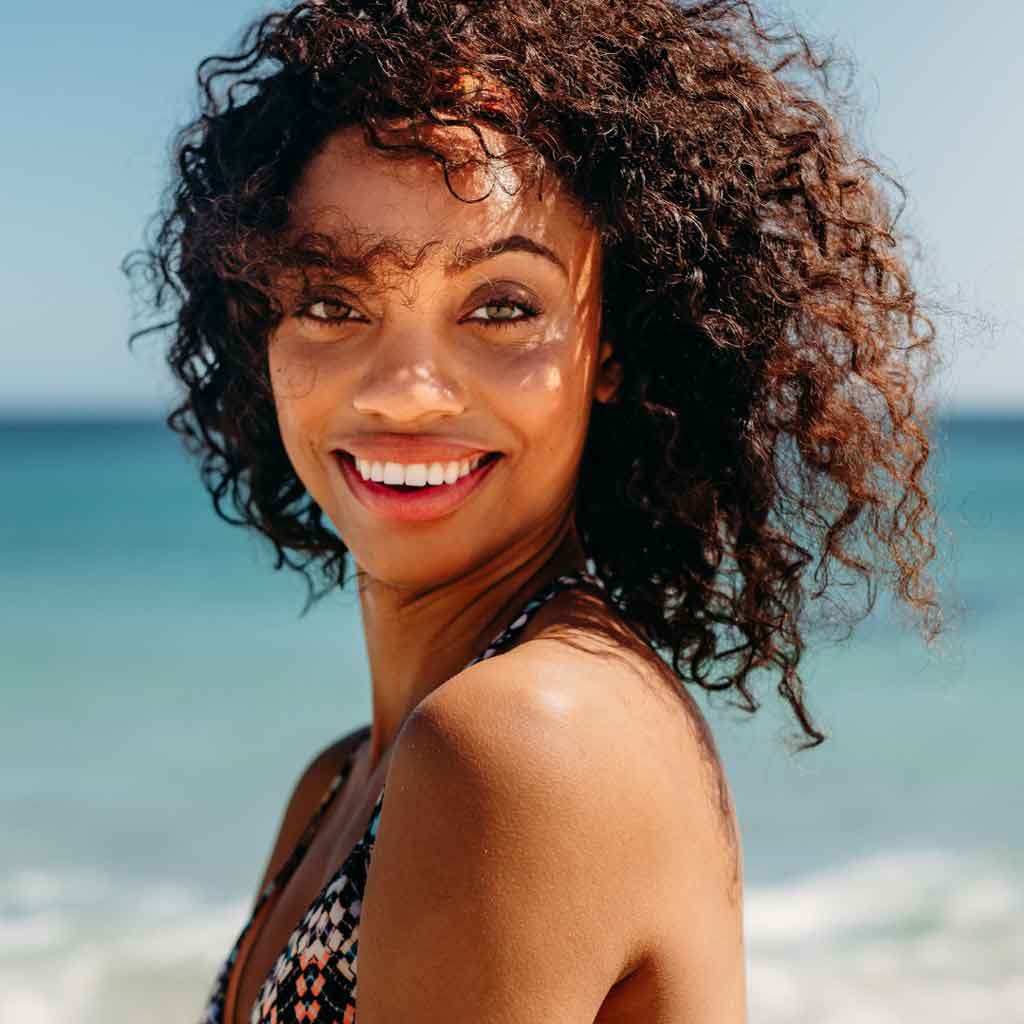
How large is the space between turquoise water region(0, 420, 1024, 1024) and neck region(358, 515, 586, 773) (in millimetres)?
639

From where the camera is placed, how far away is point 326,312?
6.00 feet

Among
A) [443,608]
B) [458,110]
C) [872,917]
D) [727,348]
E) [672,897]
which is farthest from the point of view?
[872,917]

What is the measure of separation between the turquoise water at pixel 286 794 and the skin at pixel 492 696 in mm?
686

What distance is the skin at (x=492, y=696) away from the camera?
1294 millimetres

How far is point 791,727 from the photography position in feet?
6.79

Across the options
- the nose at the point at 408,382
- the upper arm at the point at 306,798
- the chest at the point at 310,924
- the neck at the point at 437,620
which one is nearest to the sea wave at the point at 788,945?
the upper arm at the point at 306,798

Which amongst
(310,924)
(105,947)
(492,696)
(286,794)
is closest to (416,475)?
(492,696)

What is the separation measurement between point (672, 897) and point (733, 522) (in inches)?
25.5

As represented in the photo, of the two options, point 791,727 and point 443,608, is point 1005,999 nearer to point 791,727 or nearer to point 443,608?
point 791,727

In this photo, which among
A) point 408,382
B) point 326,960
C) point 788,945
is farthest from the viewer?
point 788,945

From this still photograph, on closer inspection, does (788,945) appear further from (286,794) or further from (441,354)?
(441,354)

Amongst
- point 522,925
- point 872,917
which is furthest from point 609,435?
point 872,917

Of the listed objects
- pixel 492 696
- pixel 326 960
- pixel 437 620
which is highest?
pixel 437 620

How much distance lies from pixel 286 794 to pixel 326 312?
26.4ft
